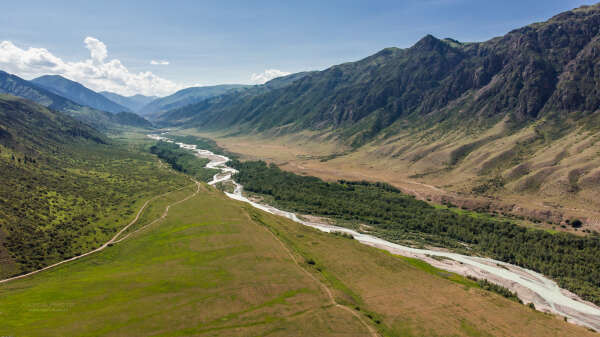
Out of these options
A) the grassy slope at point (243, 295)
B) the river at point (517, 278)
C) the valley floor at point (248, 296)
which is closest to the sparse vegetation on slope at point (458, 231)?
the river at point (517, 278)

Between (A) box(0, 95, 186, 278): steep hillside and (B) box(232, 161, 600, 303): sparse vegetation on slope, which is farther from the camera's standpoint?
(B) box(232, 161, 600, 303): sparse vegetation on slope

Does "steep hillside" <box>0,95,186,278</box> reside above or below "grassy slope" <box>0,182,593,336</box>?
above

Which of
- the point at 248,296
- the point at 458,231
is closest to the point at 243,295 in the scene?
the point at 248,296

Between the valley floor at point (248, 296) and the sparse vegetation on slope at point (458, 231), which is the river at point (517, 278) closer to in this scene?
the sparse vegetation on slope at point (458, 231)

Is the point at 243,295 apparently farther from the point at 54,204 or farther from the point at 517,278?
the point at 54,204

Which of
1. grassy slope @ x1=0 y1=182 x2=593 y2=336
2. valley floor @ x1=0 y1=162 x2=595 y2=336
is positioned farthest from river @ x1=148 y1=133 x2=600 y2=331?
grassy slope @ x1=0 y1=182 x2=593 y2=336

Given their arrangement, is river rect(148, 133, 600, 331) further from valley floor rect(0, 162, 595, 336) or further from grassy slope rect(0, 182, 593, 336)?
grassy slope rect(0, 182, 593, 336)

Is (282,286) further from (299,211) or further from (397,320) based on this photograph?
(299,211)
